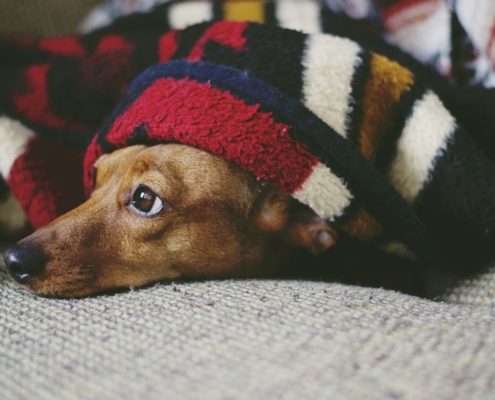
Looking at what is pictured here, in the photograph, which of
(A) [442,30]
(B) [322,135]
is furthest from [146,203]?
(A) [442,30]

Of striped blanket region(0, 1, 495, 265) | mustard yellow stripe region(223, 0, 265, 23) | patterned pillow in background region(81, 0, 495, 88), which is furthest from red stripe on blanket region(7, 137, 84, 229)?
patterned pillow in background region(81, 0, 495, 88)

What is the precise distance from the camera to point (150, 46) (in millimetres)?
1517

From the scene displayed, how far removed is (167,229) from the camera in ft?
3.90

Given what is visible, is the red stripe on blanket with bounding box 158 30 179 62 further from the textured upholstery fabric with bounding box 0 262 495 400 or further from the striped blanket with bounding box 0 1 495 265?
the textured upholstery fabric with bounding box 0 262 495 400

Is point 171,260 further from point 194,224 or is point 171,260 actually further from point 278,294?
point 278,294

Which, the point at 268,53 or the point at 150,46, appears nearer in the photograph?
the point at 268,53

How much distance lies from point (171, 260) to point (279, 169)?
0.27 metres

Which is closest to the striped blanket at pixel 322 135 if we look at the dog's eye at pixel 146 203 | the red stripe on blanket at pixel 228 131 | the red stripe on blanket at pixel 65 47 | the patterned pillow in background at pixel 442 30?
the red stripe on blanket at pixel 228 131

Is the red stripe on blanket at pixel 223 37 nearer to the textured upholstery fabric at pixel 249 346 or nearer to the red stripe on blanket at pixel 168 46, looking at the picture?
the red stripe on blanket at pixel 168 46

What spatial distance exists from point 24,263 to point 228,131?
425mm

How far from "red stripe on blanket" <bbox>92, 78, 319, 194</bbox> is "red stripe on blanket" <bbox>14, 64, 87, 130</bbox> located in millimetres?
384

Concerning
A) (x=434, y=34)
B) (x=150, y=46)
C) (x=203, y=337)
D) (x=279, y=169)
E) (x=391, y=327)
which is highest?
(x=434, y=34)

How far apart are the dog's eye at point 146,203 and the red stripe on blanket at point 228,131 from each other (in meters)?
0.10

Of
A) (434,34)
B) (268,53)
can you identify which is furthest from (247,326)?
(434,34)
